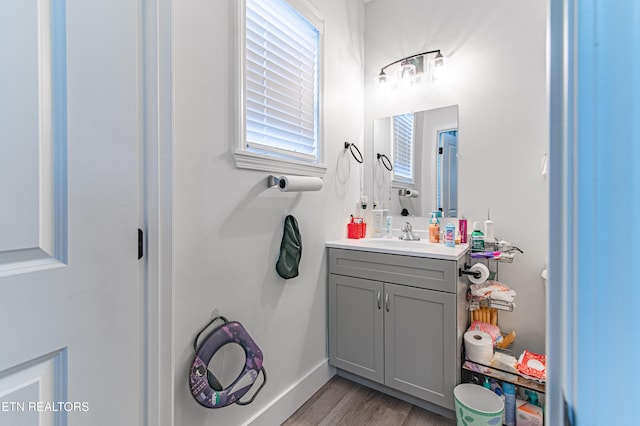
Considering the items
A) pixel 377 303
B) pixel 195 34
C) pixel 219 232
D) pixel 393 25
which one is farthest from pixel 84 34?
pixel 393 25

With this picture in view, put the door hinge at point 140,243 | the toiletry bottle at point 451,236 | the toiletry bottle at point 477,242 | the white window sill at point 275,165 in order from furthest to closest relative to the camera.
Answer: the toiletry bottle at point 451,236 < the toiletry bottle at point 477,242 < the white window sill at point 275,165 < the door hinge at point 140,243

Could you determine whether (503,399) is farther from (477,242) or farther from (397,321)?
(477,242)

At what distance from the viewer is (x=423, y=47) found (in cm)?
227

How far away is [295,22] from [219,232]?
4.51ft

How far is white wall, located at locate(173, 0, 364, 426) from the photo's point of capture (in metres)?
1.18

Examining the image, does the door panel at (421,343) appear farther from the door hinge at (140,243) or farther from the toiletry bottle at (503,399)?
the door hinge at (140,243)

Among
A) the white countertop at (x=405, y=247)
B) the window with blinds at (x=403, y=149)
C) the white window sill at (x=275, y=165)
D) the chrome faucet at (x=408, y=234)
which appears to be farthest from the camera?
the window with blinds at (x=403, y=149)

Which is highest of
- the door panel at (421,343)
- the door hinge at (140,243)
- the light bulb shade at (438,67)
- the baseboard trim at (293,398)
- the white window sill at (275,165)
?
the light bulb shade at (438,67)

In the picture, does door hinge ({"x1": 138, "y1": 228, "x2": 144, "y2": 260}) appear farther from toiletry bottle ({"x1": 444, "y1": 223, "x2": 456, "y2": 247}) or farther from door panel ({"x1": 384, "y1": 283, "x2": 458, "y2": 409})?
toiletry bottle ({"x1": 444, "y1": 223, "x2": 456, "y2": 247})

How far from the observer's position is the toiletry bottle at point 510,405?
5.13 feet

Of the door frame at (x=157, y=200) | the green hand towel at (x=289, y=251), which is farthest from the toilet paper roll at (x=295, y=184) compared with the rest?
the door frame at (x=157, y=200)

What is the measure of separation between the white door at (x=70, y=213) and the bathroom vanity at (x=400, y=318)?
4.46 ft

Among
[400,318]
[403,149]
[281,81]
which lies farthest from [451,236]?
[281,81]

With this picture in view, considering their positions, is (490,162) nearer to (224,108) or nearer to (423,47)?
(423,47)
